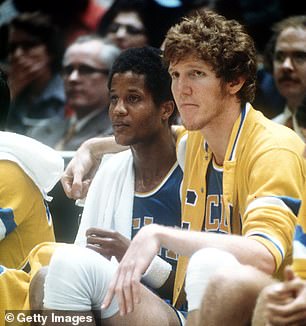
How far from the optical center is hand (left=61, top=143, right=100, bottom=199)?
3.34 meters

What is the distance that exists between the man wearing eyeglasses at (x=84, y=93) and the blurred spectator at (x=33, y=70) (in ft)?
0.54

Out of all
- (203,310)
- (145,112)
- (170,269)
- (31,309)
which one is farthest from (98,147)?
(203,310)

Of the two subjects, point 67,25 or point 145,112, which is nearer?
point 145,112

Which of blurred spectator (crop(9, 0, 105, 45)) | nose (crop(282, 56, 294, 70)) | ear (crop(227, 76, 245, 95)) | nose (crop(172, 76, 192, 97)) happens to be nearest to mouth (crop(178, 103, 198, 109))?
nose (crop(172, 76, 192, 97))

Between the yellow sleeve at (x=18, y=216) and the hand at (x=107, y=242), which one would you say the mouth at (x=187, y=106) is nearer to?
the hand at (x=107, y=242)

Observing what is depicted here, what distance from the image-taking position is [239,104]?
3.00 m

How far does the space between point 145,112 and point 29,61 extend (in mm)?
2305

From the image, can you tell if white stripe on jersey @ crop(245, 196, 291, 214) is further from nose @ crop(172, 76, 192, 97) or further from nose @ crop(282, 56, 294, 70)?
nose @ crop(282, 56, 294, 70)

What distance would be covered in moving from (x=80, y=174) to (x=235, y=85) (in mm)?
725

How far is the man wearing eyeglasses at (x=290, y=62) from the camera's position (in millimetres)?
4223

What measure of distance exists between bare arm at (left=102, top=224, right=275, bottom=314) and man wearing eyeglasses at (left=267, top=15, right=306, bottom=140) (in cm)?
175

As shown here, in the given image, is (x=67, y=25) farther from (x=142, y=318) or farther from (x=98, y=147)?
(x=142, y=318)

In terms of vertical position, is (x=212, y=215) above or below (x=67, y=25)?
below

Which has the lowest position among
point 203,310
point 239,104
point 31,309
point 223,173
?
point 31,309
